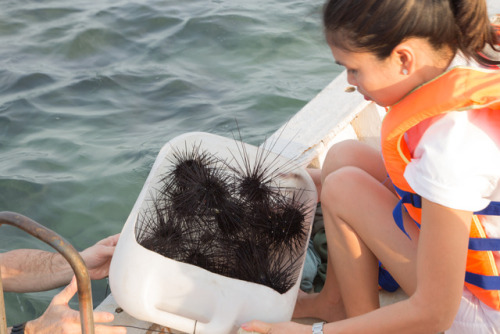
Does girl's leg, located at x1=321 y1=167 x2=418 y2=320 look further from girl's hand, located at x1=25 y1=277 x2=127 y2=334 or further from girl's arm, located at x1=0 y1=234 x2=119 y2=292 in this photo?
girl's arm, located at x1=0 y1=234 x2=119 y2=292

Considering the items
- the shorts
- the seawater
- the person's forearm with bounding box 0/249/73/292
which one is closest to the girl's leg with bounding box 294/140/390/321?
the shorts

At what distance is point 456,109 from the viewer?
4.81ft

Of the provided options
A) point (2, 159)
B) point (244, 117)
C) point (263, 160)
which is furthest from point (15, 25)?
point (263, 160)

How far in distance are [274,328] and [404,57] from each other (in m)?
0.84

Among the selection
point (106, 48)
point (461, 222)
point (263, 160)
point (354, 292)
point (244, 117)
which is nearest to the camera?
point (461, 222)

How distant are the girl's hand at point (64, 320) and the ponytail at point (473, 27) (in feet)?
3.89

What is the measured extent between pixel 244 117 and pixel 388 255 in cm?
268

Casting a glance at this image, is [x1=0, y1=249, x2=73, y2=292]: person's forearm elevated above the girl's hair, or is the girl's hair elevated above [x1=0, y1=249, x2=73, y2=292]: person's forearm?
the girl's hair

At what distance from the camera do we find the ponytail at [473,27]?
1.44m

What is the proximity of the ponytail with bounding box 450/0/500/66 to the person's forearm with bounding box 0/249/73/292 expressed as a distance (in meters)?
1.68

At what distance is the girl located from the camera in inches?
55.9

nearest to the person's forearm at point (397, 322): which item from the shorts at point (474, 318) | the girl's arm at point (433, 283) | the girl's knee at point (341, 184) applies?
the girl's arm at point (433, 283)

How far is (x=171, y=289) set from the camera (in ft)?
5.66

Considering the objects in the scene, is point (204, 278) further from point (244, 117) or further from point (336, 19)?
point (244, 117)
